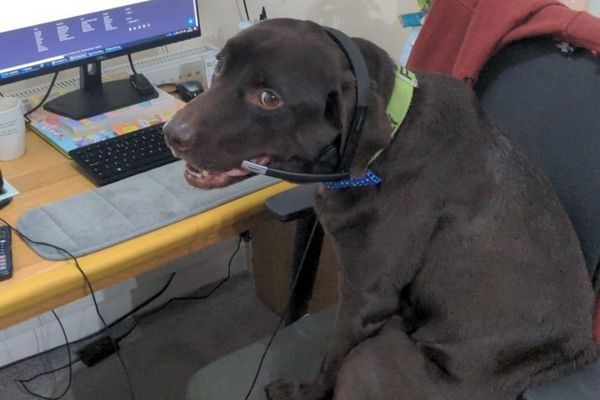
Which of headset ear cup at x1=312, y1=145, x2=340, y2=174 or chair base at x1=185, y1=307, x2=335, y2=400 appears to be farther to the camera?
chair base at x1=185, y1=307, x2=335, y2=400

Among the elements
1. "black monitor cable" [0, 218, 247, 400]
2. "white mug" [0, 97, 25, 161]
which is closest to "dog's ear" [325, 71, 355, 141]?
"white mug" [0, 97, 25, 161]

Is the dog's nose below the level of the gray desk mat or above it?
above

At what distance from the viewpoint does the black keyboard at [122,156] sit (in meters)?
1.42

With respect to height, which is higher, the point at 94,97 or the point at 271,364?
the point at 94,97

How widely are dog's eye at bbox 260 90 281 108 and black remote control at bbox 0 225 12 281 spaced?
1.67 feet

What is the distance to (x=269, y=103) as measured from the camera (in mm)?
991

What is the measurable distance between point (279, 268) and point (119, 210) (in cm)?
92

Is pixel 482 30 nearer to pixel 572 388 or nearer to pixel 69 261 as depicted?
pixel 572 388

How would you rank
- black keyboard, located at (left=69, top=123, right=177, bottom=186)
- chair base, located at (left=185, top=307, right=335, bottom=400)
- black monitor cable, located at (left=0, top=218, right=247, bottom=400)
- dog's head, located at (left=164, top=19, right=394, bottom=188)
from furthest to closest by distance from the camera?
black monitor cable, located at (left=0, top=218, right=247, bottom=400) → black keyboard, located at (left=69, top=123, right=177, bottom=186) → chair base, located at (left=185, top=307, right=335, bottom=400) → dog's head, located at (left=164, top=19, right=394, bottom=188)

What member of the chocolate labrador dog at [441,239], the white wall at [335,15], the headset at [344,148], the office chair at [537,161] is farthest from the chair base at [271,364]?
the white wall at [335,15]

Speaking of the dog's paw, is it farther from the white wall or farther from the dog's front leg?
the white wall

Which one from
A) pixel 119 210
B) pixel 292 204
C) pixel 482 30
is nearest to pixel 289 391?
pixel 292 204

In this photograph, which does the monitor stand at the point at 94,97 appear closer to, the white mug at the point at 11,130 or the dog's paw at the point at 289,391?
the white mug at the point at 11,130

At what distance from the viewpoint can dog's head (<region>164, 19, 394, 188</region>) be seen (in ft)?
3.23
